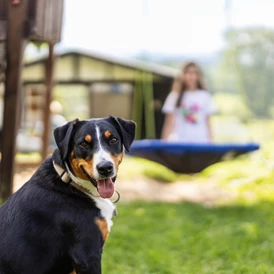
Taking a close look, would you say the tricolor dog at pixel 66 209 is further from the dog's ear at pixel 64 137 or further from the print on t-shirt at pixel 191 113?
the print on t-shirt at pixel 191 113

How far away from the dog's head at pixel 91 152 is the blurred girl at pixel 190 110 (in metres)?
4.74

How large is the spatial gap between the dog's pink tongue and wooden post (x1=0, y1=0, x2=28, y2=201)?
2.09 m

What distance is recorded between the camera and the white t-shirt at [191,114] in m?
7.63

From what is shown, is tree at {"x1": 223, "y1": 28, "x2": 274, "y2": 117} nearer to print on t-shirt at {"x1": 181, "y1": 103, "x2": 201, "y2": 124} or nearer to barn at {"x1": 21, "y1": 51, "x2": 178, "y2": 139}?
barn at {"x1": 21, "y1": 51, "x2": 178, "y2": 139}

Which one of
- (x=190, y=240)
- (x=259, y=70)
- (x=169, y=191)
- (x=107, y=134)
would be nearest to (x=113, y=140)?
(x=107, y=134)

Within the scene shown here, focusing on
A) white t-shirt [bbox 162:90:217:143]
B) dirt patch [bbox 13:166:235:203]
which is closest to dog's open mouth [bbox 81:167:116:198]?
dirt patch [bbox 13:166:235:203]

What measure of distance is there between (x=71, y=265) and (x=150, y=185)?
5.87m

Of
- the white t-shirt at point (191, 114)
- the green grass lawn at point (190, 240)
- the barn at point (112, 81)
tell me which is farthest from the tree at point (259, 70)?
the green grass lawn at point (190, 240)

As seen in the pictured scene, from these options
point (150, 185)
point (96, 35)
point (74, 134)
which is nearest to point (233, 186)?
point (150, 185)

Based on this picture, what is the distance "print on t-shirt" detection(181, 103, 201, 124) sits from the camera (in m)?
7.61

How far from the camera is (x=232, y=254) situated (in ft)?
14.8

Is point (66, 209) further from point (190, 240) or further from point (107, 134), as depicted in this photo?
point (190, 240)

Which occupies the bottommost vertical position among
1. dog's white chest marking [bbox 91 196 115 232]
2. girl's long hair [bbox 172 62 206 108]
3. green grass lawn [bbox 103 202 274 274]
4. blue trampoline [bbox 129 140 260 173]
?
green grass lawn [bbox 103 202 274 274]

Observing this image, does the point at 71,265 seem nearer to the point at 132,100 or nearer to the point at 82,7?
the point at 82,7
